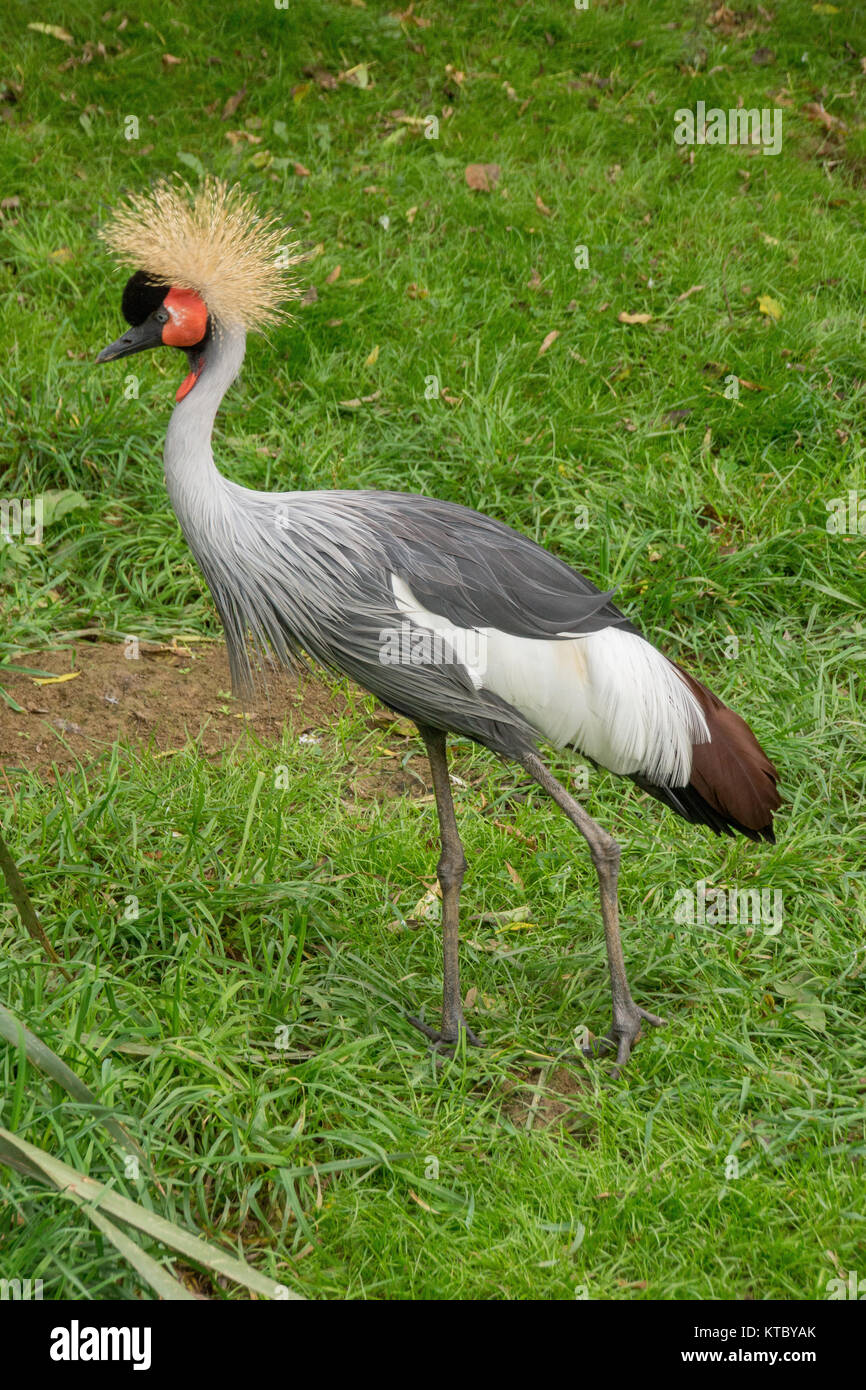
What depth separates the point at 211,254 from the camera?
10.6ft

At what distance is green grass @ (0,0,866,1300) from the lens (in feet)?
9.04

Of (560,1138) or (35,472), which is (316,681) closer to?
(35,472)

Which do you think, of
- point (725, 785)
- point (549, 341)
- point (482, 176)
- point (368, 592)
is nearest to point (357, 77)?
point (482, 176)

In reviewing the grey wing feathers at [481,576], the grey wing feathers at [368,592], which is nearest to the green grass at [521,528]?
the grey wing feathers at [368,592]

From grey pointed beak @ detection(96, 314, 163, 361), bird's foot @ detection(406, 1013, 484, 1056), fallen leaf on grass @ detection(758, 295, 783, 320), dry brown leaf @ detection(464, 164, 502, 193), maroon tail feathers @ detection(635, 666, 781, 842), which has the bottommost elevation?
bird's foot @ detection(406, 1013, 484, 1056)

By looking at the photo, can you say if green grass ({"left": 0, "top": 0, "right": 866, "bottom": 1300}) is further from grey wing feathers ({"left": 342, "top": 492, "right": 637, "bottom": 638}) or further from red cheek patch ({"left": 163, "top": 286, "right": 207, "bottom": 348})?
red cheek patch ({"left": 163, "top": 286, "right": 207, "bottom": 348})

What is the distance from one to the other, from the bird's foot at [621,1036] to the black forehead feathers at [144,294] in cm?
212

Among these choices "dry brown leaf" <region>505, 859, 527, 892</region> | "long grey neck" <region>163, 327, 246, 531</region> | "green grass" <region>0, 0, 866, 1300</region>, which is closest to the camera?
"green grass" <region>0, 0, 866, 1300</region>

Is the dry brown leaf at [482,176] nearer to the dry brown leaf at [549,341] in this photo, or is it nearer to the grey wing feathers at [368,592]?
the dry brown leaf at [549,341]

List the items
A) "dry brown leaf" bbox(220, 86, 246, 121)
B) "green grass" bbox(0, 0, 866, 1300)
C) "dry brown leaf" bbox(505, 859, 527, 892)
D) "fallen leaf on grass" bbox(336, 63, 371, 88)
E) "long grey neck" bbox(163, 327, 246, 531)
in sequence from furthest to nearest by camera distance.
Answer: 1. "fallen leaf on grass" bbox(336, 63, 371, 88)
2. "dry brown leaf" bbox(220, 86, 246, 121)
3. "dry brown leaf" bbox(505, 859, 527, 892)
4. "long grey neck" bbox(163, 327, 246, 531)
5. "green grass" bbox(0, 0, 866, 1300)

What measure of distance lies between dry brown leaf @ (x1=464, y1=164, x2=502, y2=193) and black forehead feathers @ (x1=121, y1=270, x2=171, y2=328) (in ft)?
12.2

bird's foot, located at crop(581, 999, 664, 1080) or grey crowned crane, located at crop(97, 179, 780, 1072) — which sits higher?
grey crowned crane, located at crop(97, 179, 780, 1072)

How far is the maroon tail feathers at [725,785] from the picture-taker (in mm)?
3342

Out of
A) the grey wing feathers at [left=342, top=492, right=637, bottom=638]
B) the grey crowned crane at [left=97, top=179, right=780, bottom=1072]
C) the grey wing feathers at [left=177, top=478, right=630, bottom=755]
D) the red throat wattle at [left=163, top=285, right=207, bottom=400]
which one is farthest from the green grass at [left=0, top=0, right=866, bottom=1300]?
the red throat wattle at [left=163, top=285, right=207, bottom=400]
